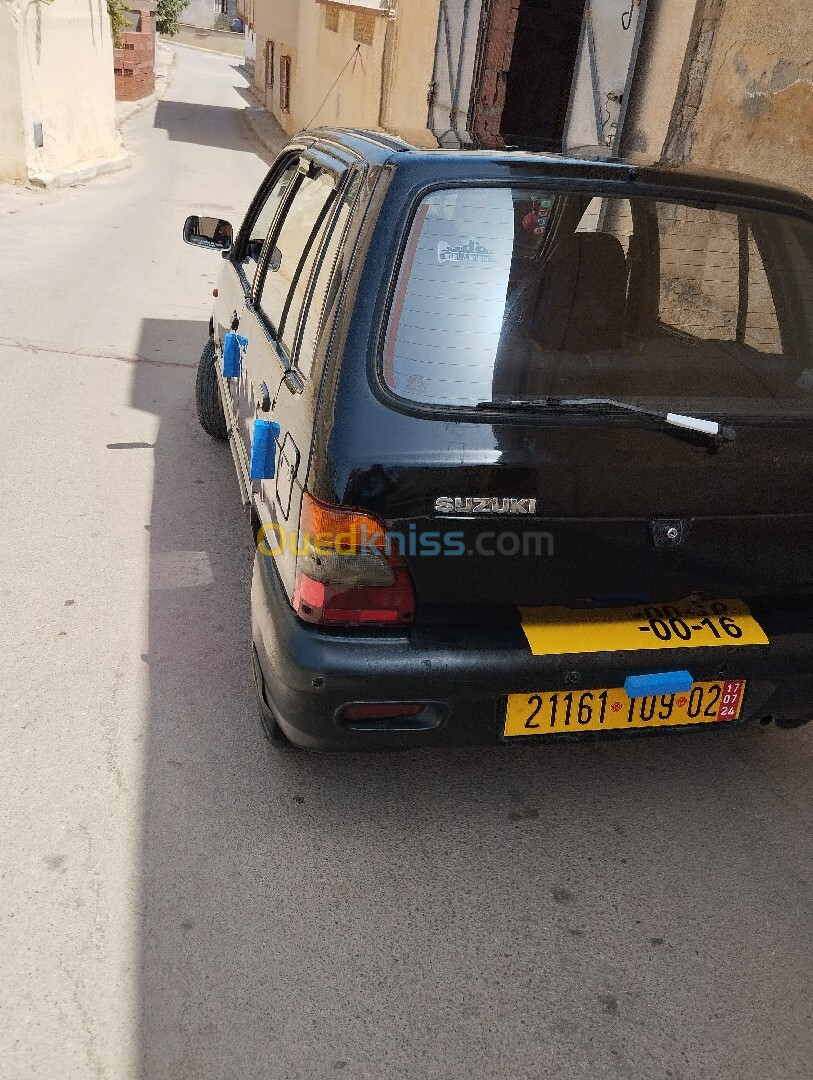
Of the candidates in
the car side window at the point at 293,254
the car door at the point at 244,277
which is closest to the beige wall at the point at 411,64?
the car door at the point at 244,277

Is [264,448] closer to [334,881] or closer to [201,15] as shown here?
[334,881]

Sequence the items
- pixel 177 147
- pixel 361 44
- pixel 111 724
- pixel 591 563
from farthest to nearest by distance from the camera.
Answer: pixel 177 147 → pixel 361 44 → pixel 111 724 → pixel 591 563

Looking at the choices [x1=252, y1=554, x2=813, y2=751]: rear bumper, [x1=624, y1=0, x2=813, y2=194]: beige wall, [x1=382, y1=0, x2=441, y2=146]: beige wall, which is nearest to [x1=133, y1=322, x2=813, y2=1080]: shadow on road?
[x1=252, y1=554, x2=813, y2=751]: rear bumper

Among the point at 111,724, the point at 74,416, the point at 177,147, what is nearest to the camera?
the point at 111,724

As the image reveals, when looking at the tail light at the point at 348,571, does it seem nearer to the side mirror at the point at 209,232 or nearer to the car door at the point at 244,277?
the car door at the point at 244,277

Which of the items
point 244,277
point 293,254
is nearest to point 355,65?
point 244,277

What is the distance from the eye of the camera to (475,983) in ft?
7.17

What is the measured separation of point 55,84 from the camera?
47.8ft

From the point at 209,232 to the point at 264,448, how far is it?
2165 millimetres

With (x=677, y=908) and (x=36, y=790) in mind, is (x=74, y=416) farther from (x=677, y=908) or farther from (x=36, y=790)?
(x=677, y=908)

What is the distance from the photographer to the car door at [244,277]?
3729 mm

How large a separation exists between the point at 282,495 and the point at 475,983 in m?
1.31

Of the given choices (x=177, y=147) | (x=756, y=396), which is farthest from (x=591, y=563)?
(x=177, y=147)

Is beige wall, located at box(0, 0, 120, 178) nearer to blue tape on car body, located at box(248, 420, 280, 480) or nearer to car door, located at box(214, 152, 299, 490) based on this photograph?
car door, located at box(214, 152, 299, 490)
